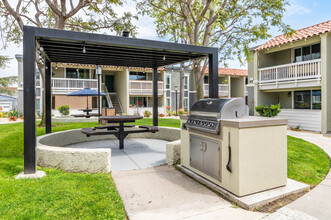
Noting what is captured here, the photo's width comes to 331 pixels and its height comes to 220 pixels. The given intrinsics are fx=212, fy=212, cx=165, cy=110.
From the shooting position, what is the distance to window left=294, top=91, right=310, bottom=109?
1357 centimetres

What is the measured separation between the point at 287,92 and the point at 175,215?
15265 millimetres

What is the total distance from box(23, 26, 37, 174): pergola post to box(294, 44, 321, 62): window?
48.1 ft

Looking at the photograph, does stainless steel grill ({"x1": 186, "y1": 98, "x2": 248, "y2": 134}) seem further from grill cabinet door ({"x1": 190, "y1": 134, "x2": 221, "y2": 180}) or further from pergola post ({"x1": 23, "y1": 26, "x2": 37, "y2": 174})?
pergola post ({"x1": 23, "y1": 26, "x2": 37, "y2": 174})

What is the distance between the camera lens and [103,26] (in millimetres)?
11188

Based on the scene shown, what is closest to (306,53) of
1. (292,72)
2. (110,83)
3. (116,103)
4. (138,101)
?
(292,72)

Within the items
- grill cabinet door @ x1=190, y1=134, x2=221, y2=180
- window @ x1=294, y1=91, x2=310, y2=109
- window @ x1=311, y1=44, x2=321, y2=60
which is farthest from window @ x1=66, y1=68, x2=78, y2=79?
grill cabinet door @ x1=190, y1=134, x2=221, y2=180

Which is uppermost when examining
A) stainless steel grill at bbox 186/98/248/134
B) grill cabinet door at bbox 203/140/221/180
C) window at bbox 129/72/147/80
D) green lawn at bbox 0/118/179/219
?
window at bbox 129/72/147/80

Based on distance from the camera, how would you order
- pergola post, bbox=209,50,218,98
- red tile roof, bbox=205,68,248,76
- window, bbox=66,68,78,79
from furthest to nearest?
red tile roof, bbox=205,68,248,76, window, bbox=66,68,78,79, pergola post, bbox=209,50,218,98

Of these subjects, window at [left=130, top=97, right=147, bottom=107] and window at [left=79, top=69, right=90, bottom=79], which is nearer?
window at [left=79, top=69, right=90, bottom=79]

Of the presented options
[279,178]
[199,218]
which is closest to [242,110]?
[279,178]

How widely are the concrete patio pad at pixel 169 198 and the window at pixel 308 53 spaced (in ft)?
43.0

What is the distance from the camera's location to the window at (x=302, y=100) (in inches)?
534

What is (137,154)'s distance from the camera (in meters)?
5.99

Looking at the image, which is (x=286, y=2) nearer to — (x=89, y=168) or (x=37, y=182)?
(x=89, y=168)
